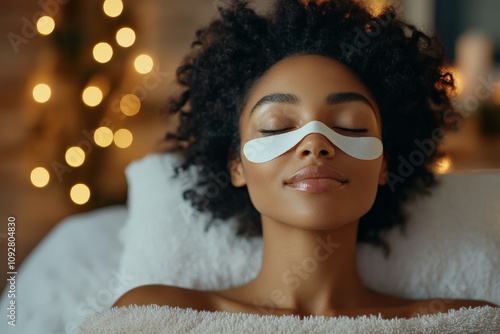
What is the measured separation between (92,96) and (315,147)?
143 cm

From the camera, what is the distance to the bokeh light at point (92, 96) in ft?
7.41

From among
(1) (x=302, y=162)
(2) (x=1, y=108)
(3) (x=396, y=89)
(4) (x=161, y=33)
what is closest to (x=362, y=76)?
(3) (x=396, y=89)

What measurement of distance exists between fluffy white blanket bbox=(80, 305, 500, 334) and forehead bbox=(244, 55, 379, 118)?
40cm

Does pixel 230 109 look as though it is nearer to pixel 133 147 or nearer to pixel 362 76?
pixel 362 76

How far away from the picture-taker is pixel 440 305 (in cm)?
119

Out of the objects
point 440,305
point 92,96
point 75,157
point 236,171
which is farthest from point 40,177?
point 440,305

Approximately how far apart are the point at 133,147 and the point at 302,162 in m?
1.70

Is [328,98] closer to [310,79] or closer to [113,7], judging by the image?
[310,79]

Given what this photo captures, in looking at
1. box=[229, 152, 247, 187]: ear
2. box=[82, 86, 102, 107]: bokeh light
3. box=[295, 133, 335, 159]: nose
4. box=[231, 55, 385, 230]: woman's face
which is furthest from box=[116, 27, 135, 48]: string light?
box=[295, 133, 335, 159]: nose

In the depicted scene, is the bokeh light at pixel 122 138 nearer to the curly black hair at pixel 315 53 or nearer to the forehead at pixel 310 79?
the curly black hair at pixel 315 53

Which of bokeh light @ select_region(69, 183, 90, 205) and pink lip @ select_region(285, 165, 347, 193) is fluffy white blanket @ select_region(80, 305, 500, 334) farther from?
bokeh light @ select_region(69, 183, 90, 205)

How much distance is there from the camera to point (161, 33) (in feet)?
8.63

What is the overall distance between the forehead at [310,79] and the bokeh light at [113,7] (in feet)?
3.96

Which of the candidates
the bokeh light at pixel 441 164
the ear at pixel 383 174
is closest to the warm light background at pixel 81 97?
the bokeh light at pixel 441 164
